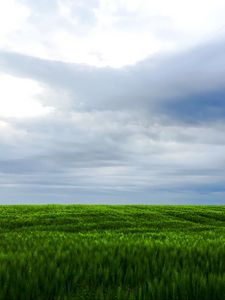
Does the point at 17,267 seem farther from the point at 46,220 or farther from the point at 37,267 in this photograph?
the point at 46,220

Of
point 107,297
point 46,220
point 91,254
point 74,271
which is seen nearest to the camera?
point 107,297

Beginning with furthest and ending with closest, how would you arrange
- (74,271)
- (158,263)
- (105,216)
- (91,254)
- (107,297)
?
(105,216) → (91,254) → (158,263) → (74,271) → (107,297)

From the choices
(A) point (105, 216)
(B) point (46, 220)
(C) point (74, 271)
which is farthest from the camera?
(A) point (105, 216)

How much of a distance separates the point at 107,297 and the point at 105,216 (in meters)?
27.0

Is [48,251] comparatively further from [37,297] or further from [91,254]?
[37,297]

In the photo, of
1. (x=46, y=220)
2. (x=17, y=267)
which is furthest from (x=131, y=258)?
(x=46, y=220)

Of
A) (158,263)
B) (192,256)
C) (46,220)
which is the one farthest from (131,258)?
(46,220)

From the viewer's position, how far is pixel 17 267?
8.12 metres

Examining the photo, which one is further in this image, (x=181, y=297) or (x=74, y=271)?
(x=74, y=271)

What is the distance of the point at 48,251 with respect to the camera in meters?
10.1

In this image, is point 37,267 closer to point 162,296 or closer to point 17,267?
point 17,267

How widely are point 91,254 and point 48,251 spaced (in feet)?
3.51

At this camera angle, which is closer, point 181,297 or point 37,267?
point 181,297

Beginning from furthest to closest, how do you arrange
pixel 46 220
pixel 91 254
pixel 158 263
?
1. pixel 46 220
2. pixel 91 254
3. pixel 158 263
